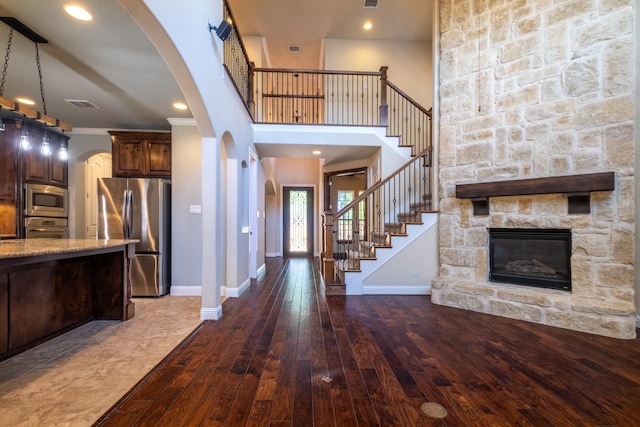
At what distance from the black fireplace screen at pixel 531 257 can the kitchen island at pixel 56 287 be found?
166 inches

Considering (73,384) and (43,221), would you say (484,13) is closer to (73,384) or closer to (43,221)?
(73,384)

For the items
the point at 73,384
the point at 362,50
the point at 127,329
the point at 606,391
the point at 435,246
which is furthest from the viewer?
the point at 362,50

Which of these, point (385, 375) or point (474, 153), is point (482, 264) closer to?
point (474, 153)

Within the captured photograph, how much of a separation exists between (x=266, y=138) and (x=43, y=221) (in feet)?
12.2

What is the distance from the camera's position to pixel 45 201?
181 inches

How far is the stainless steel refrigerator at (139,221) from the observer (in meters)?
4.16

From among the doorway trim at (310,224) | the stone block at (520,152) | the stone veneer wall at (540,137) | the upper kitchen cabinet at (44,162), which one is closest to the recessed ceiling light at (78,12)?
the upper kitchen cabinet at (44,162)

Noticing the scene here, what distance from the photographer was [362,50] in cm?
→ 657

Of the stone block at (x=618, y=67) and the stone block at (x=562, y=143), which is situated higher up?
the stone block at (x=618, y=67)

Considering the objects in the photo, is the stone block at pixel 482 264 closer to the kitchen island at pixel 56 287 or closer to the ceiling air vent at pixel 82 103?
the kitchen island at pixel 56 287

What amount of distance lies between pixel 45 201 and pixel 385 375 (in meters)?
5.60

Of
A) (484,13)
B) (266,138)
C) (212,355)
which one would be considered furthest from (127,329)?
(484,13)

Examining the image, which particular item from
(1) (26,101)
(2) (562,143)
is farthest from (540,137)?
(1) (26,101)

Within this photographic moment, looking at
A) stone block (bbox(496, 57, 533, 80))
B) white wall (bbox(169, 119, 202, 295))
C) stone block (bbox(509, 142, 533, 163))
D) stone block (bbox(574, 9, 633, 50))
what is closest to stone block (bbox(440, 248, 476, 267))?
stone block (bbox(509, 142, 533, 163))
